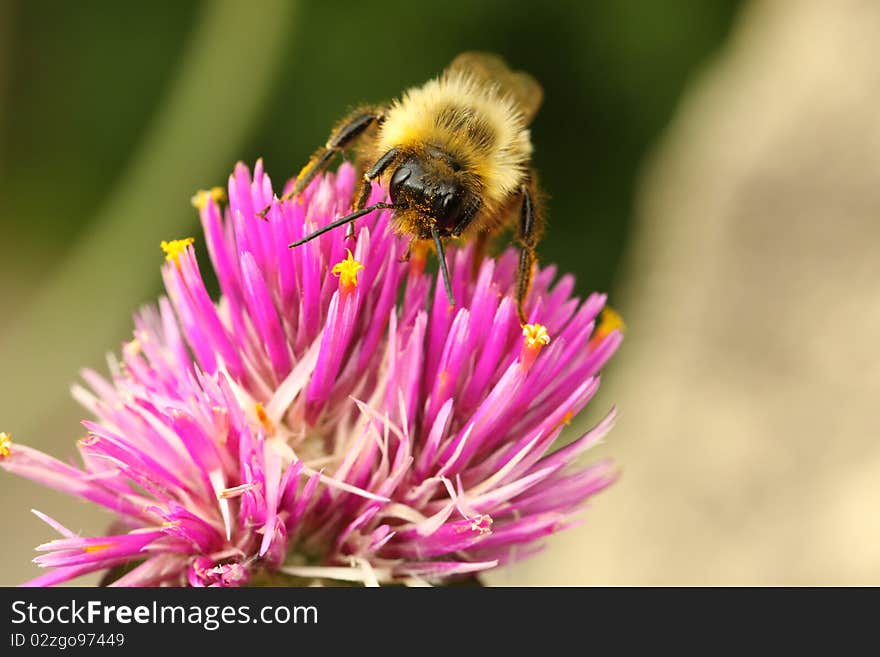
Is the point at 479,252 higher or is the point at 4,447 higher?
the point at 479,252

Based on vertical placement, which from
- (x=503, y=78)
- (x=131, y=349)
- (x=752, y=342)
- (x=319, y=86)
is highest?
(x=319, y=86)

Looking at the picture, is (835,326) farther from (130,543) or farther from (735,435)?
(130,543)

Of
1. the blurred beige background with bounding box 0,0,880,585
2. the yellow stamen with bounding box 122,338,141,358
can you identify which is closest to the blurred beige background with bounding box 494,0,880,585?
the blurred beige background with bounding box 0,0,880,585

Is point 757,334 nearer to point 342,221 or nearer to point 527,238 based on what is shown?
point 527,238

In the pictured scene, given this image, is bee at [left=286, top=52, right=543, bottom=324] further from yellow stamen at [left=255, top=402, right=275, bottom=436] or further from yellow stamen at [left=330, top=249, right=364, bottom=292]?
yellow stamen at [left=255, top=402, right=275, bottom=436]

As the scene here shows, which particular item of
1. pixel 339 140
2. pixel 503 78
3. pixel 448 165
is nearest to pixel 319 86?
pixel 503 78

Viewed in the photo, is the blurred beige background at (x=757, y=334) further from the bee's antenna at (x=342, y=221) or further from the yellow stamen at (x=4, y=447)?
the yellow stamen at (x=4, y=447)
